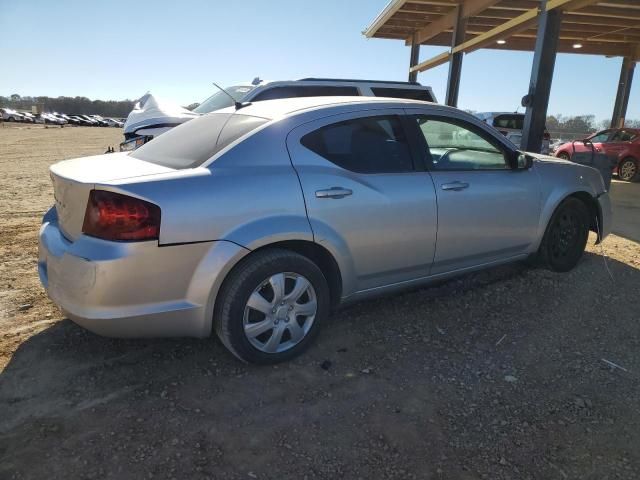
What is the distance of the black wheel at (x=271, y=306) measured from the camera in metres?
2.74

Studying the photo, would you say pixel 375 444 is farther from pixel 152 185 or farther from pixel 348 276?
pixel 152 185

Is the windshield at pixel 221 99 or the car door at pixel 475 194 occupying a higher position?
the windshield at pixel 221 99

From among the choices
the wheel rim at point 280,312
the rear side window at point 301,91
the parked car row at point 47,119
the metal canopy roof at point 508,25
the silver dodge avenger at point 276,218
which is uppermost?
the metal canopy roof at point 508,25

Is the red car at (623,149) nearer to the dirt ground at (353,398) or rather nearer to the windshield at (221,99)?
the windshield at (221,99)

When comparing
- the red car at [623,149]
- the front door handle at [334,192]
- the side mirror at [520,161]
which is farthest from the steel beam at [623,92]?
the front door handle at [334,192]

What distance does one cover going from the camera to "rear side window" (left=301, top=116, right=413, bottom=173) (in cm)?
309

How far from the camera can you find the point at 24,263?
4.54 metres

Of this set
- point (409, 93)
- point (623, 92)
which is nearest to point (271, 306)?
point (409, 93)

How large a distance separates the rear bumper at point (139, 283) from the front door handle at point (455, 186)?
5.29ft

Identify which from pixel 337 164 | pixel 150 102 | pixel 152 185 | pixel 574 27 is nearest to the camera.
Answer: pixel 152 185

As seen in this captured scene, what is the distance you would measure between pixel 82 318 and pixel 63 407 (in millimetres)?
474

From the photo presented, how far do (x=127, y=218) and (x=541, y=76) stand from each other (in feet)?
31.4

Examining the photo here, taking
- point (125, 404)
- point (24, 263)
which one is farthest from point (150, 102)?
point (125, 404)

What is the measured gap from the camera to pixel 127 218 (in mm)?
2455
